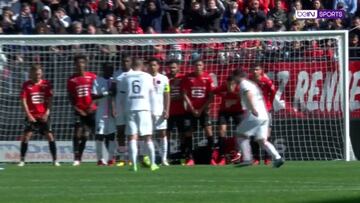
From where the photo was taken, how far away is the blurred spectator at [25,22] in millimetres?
27734

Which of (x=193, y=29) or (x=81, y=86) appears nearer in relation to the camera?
(x=81, y=86)

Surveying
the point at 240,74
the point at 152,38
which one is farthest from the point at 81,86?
the point at 240,74

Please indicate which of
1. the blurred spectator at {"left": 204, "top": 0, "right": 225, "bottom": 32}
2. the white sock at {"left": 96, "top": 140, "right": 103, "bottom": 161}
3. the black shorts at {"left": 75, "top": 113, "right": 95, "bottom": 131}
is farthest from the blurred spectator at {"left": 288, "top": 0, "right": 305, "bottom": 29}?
the white sock at {"left": 96, "top": 140, "right": 103, "bottom": 161}

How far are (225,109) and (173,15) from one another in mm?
5767

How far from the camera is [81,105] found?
23500 millimetres

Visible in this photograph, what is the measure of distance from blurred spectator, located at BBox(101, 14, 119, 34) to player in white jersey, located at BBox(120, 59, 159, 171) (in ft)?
20.7

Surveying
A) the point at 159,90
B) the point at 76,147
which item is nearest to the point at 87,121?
the point at 76,147

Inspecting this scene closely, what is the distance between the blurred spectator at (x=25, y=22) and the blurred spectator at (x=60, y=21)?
0.56 metres

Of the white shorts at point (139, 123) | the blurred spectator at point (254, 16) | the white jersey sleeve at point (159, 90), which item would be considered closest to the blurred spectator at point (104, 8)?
the blurred spectator at point (254, 16)

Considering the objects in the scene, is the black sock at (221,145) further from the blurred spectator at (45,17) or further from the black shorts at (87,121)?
the blurred spectator at (45,17)

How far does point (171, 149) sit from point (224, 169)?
14.3 ft

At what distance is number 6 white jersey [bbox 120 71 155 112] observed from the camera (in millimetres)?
20328

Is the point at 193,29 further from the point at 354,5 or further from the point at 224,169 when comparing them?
the point at 224,169

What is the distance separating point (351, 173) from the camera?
18859 mm
